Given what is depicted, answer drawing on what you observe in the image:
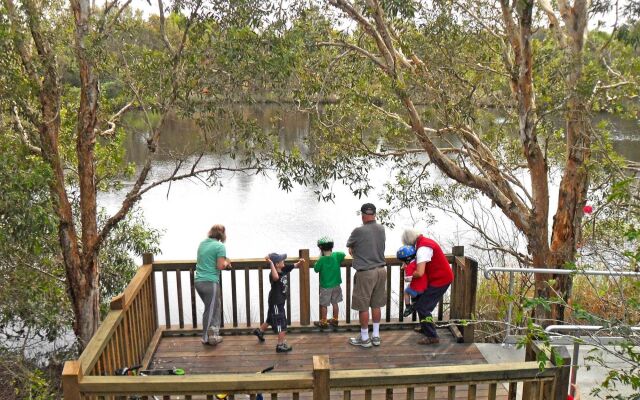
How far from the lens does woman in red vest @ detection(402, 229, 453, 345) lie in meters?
5.07

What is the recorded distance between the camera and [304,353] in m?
5.30

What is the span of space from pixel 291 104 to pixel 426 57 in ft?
9.02

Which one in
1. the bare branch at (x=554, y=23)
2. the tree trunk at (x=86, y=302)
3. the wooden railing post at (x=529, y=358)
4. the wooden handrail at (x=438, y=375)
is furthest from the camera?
the bare branch at (x=554, y=23)

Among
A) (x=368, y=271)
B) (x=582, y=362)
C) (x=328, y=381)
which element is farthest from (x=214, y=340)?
(x=582, y=362)

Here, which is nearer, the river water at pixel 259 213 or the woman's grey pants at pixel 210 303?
the woman's grey pants at pixel 210 303

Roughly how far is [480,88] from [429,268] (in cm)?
699

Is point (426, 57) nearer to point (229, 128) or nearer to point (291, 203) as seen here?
point (229, 128)

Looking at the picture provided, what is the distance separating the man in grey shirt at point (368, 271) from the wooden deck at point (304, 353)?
0.20 meters

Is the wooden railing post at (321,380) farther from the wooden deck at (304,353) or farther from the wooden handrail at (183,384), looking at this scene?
the wooden deck at (304,353)

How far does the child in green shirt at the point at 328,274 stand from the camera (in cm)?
548

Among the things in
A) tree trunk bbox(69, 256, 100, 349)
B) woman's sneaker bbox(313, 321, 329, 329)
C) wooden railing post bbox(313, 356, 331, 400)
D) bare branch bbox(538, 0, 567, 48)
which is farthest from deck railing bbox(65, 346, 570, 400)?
bare branch bbox(538, 0, 567, 48)

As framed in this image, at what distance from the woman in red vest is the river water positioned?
10134 mm

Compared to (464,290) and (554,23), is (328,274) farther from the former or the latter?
(554,23)

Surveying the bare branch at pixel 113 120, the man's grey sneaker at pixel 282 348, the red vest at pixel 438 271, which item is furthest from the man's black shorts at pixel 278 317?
the bare branch at pixel 113 120
